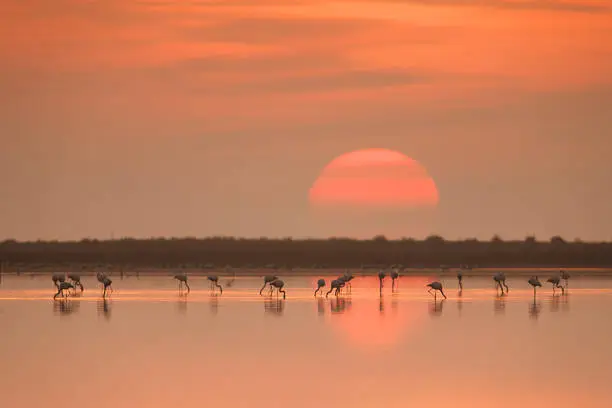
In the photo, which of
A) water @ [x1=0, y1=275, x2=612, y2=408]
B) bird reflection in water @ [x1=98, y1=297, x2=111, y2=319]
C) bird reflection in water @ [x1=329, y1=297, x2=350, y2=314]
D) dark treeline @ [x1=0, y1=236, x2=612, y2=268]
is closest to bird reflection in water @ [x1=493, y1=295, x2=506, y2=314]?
water @ [x1=0, y1=275, x2=612, y2=408]

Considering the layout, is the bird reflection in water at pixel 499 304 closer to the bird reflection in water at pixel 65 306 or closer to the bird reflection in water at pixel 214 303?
the bird reflection in water at pixel 214 303

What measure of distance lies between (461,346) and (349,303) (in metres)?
16.7

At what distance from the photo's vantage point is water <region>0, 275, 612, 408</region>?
810 inches

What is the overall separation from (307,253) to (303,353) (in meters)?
81.9

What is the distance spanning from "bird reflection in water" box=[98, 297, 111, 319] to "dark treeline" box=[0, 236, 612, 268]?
1671 inches

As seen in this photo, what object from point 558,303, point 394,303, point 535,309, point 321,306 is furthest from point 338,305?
point 558,303

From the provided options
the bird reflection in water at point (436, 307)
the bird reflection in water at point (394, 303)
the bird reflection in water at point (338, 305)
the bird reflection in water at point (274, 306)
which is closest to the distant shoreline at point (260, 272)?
the bird reflection in water at point (394, 303)

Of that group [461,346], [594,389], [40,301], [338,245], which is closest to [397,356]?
[461,346]

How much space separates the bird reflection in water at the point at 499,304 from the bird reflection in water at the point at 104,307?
40.8 feet

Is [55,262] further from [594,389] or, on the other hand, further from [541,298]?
[594,389]

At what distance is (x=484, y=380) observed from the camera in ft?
73.8

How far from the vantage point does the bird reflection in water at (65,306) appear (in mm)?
38312

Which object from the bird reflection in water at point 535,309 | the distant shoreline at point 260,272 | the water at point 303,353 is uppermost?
the distant shoreline at point 260,272

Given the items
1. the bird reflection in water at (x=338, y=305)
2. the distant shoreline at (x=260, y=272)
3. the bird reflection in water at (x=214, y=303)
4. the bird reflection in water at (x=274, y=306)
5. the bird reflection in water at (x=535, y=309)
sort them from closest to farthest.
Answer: the bird reflection in water at (x=535, y=309) → the bird reflection in water at (x=274, y=306) → the bird reflection in water at (x=214, y=303) → the bird reflection in water at (x=338, y=305) → the distant shoreline at (x=260, y=272)
